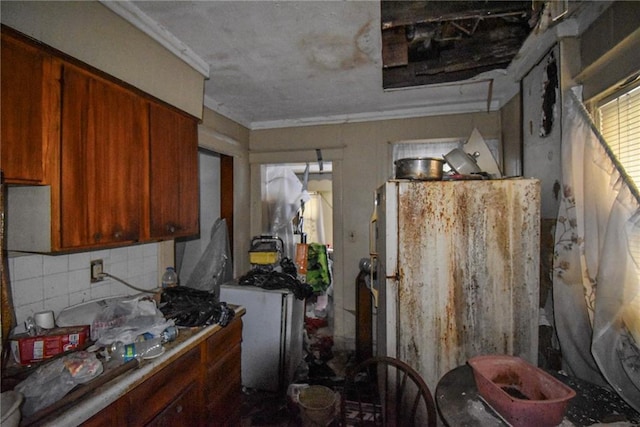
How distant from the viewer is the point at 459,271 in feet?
5.51

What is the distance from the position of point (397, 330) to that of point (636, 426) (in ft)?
3.12

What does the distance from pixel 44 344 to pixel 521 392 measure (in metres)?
2.03

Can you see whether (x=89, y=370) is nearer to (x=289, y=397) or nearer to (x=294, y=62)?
(x=289, y=397)

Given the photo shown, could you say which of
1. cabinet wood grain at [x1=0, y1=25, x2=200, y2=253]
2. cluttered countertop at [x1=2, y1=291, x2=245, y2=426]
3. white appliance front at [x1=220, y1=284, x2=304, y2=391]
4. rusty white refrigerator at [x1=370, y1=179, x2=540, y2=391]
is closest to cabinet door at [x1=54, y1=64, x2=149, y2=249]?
cabinet wood grain at [x1=0, y1=25, x2=200, y2=253]

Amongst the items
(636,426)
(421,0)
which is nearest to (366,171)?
(421,0)

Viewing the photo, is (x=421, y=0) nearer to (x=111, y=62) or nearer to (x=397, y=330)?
(x=111, y=62)

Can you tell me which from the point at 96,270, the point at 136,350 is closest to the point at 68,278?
the point at 96,270

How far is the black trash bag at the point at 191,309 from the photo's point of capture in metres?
1.64

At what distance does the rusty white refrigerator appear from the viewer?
1653 mm

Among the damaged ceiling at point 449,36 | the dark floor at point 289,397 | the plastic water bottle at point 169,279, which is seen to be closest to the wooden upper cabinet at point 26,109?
the plastic water bottle at point 169,279

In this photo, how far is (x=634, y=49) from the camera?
127cm

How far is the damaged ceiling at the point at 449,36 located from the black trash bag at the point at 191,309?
6.30 feet

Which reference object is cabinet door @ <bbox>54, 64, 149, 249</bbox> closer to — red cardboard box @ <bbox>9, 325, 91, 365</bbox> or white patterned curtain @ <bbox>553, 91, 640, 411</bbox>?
red cardboard box @ <bbox>9, 325, 91, 365</bbox>

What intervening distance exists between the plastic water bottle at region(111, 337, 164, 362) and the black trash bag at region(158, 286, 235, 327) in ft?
0.96
